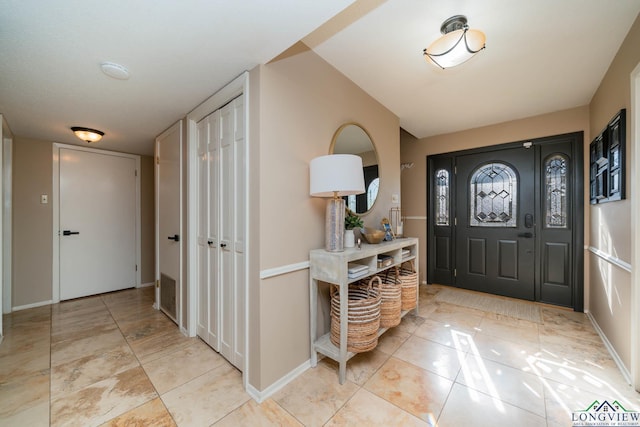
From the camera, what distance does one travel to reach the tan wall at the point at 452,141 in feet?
9.49

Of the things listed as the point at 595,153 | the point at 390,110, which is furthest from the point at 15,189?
the point at 595,153

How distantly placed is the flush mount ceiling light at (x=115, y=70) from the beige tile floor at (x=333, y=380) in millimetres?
2164

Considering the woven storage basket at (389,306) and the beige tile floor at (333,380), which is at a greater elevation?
the woven storage basket at (389,306)

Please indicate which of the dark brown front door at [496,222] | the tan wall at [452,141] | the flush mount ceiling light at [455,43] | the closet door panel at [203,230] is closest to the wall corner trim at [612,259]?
the tan wall at [452,141]

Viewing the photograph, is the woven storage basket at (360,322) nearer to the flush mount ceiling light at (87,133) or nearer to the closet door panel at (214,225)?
the closet door panel at (214,225)

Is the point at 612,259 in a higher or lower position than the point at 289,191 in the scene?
lower

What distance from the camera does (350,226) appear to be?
204 centimetres

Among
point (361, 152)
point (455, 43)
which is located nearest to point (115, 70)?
point (361, 152)

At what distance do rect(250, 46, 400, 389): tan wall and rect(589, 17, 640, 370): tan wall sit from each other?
203 cm

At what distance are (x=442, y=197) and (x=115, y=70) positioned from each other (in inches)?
158

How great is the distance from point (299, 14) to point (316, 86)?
710 millimetres

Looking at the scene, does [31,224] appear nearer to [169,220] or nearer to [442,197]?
[169,220]

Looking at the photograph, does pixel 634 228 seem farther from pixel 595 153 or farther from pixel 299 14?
pixel 299 14

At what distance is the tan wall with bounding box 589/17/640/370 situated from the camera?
1.69 m
